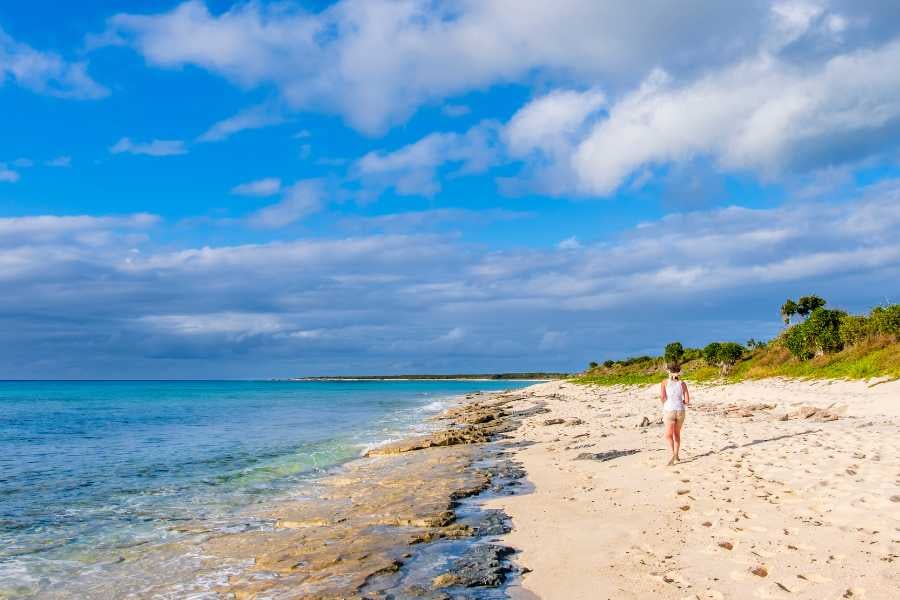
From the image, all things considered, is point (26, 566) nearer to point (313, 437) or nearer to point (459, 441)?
point (459, 441)

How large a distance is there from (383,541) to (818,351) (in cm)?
3800

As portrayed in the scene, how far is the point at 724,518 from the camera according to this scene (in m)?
9.11

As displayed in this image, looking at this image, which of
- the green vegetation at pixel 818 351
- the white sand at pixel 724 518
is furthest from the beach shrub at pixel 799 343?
the white sand at pixel 724 518

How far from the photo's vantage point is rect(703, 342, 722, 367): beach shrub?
51597 millimetres

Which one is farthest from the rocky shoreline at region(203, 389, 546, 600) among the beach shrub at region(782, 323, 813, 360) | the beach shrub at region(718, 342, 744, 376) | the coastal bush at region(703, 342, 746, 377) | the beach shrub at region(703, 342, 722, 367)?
the beach shrub at region(703, 342, 722, 367)

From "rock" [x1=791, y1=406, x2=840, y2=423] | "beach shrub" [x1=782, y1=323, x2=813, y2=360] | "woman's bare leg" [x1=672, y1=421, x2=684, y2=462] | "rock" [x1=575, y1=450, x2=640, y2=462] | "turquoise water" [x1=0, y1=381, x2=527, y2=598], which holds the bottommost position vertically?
"turquoise water" [x1=0, y1=381, x2=527, y2=598]

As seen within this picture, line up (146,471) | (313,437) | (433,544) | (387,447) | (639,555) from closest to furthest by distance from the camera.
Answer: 1. (639,555)
2. (433,544)
3. (146,471)
4. (387,447)
5. (313,437)

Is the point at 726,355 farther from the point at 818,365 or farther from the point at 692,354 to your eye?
the point at 692,354

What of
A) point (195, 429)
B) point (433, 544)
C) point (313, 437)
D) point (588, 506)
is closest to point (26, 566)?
point (433, 544)

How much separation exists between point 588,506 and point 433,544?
3322 mm

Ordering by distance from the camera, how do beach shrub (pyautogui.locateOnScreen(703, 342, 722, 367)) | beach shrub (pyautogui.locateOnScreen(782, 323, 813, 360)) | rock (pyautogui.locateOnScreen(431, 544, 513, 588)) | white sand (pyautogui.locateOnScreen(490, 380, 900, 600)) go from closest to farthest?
white sand (pyautogui.locateOnScreen(490, 380, 900, 600)) → rock (pyautogui.locateOnScreen(431, 544, 513, 588)) → beach shrub (pyautogui.locateOnScreen(782, 323, 813, 360)) → beach shrub (pyautogui.locateOnScreen(703, 342, 722, 367))

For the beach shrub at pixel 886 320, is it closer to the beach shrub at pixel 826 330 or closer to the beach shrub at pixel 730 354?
the beach shrub at pixel 826 330

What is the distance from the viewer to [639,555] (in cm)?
809

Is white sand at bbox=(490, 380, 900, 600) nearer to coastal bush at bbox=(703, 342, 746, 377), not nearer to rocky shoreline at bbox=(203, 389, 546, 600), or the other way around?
rocky shoreline at bbox=(203, 389, 546, 600)
